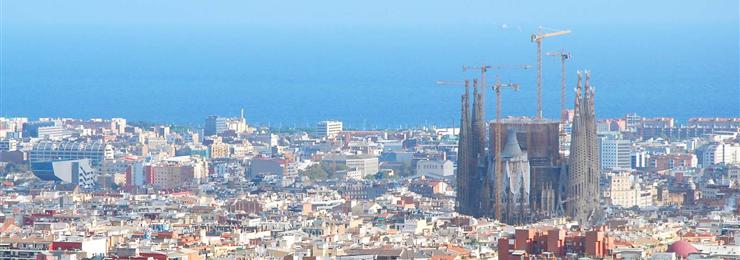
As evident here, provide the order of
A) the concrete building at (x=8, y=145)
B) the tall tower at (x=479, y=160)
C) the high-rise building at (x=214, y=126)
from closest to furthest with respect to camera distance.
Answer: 1. the tall tower at (x=479, y=160)
2. the concrete building at (x=8, y=145)
3. the high-rise building at (x=214, y=126)

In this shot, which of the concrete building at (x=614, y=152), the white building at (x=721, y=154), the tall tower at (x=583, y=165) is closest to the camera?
the tall tower at (x=583, y=165)

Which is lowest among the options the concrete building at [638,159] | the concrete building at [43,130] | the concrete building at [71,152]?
the concrete building at [638,159]

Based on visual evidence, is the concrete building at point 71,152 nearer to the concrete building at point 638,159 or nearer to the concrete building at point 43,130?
the concrete building at point 43,130

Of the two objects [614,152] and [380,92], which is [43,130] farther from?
[380,92]

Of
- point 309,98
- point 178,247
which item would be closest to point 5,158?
point 178,247

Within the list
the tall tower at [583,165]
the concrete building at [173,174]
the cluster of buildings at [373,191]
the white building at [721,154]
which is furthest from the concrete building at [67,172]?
the tall tower at [583,165]

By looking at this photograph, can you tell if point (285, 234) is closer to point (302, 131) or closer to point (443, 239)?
point (443, 239)

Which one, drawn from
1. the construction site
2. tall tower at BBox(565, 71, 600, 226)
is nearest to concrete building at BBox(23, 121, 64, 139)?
the construction site
